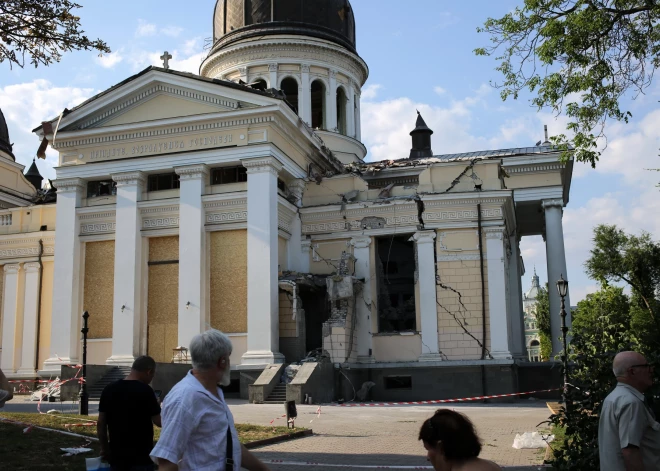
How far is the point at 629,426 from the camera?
5367 millimetres

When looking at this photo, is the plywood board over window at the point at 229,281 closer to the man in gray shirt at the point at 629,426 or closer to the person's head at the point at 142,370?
the person's head at the point at 142,370

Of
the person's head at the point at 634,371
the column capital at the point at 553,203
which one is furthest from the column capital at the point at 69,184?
the person's head at the point at 634,371

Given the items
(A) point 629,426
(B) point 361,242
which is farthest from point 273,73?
(A) point 629,426

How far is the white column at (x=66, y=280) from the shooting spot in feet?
94.3

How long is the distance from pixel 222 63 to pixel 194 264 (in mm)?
16782

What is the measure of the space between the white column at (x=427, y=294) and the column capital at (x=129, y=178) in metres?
11.1

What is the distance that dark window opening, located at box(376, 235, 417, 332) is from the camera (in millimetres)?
28656

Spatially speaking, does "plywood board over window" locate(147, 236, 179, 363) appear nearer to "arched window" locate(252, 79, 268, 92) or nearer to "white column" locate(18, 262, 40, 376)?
"white column" locate(18, 262, 40, 376)

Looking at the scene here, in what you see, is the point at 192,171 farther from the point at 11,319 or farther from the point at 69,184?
the point at 11,319

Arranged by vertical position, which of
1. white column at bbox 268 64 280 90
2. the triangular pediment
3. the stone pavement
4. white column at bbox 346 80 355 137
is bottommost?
the stone pavement

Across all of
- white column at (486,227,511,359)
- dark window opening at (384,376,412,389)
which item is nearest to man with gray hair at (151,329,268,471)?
white column at (486,227,511,359)

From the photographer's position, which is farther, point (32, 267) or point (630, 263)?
point (630, 263)

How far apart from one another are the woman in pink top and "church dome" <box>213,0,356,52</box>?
36903 millimetres

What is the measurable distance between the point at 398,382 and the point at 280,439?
1410cm
